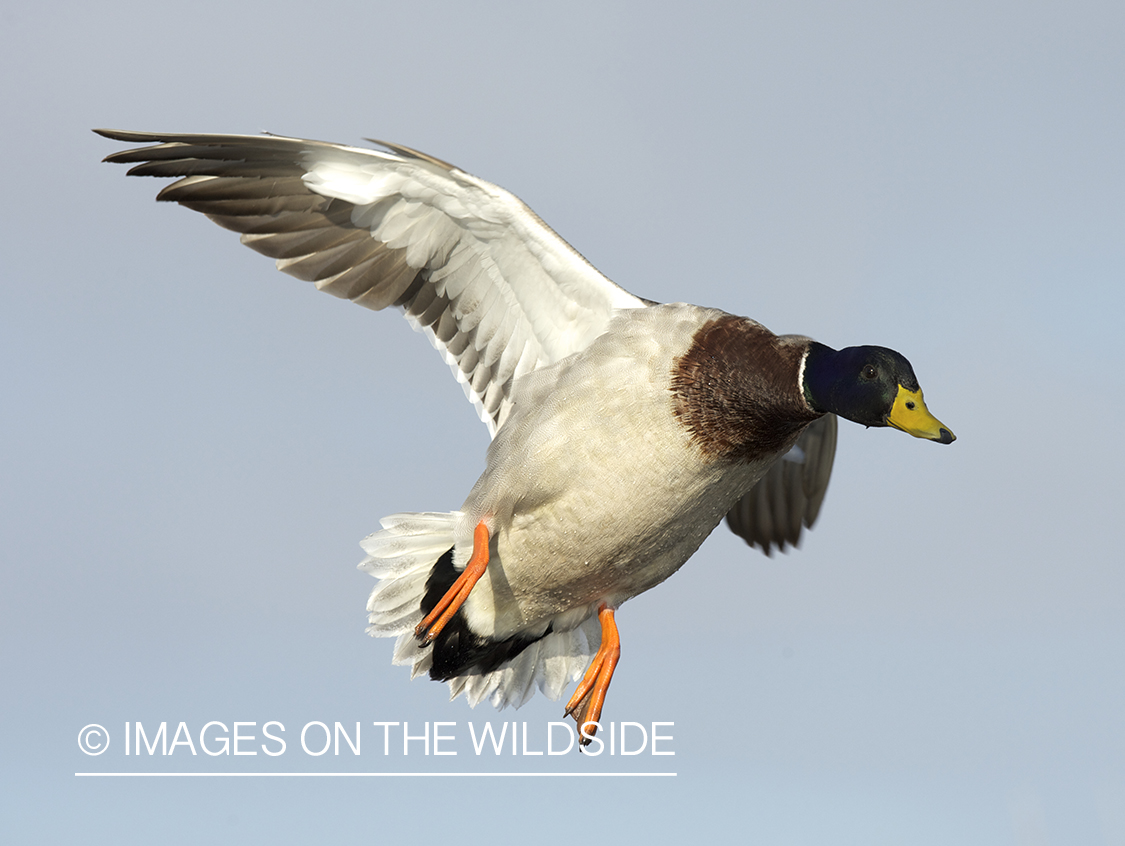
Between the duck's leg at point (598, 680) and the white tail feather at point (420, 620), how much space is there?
623 millimetres

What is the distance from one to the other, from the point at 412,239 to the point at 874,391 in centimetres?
304

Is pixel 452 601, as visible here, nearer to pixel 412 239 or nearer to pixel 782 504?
pixel 412 239

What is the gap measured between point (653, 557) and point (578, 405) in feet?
A: 3.83

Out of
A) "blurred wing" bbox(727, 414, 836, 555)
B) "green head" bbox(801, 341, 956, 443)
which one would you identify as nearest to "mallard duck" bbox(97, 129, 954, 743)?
"green head" bbox(801, 341, 956, 443)

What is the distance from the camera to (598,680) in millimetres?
7848

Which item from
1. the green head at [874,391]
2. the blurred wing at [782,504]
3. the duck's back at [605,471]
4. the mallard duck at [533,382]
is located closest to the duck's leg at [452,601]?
the mallard duck at [533,382]

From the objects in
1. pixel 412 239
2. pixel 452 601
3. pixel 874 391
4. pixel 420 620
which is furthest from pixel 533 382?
pixel 874 391

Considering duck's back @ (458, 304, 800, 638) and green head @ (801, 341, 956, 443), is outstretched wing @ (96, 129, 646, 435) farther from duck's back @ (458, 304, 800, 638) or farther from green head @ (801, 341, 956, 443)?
green head @ (801, 341, 956, 443)

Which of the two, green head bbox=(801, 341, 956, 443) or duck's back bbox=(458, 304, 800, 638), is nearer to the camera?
green head bbox=(801, 341, 956, 443)

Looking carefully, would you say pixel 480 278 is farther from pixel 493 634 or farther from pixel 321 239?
pixel 493 634

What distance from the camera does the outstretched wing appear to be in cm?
699

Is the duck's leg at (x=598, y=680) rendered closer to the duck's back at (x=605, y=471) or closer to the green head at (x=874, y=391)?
the duck's back at (x=605, y=471)

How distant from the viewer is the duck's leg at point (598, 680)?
766 centimetres

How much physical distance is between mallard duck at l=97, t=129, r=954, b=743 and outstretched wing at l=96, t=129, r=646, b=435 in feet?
0.04
